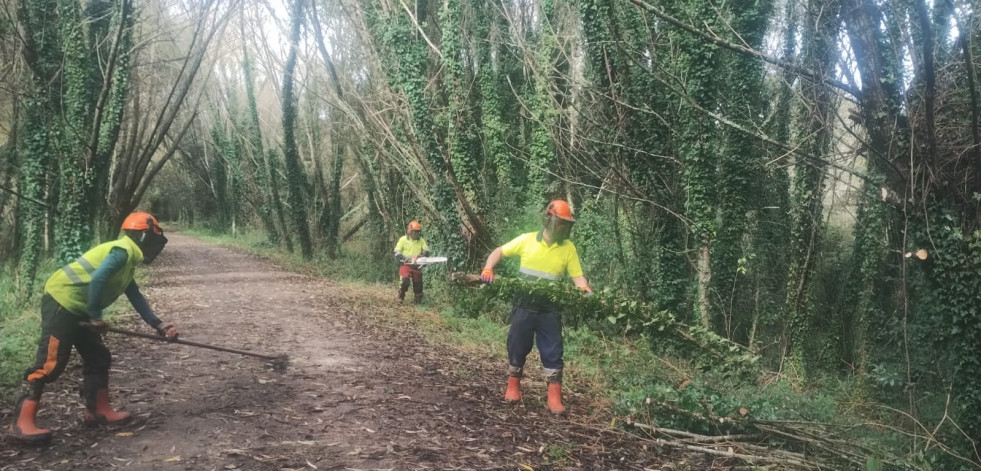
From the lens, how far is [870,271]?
39.7 ft

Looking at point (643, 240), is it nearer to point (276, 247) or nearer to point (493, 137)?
point (493, 137)

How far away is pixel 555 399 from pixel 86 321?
4.30 meters

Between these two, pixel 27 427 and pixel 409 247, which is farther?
pixel 409 247

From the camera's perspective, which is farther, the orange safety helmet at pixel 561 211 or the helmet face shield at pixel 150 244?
the orange safety helmet at pixel 561 211

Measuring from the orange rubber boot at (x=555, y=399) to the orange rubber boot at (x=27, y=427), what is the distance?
4.36 m

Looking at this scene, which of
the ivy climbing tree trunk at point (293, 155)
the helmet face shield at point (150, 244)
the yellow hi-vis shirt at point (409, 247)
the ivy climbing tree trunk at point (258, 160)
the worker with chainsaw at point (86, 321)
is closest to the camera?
the worker with chainsaw at point (86, 321)

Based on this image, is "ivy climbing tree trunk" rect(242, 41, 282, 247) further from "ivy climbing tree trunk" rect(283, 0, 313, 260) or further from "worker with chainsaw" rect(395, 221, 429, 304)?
"worker with chainsaw" rect(395, 221, 429, 304)

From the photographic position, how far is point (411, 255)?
13.0 m

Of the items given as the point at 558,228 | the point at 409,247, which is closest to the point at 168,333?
the point at 558,228

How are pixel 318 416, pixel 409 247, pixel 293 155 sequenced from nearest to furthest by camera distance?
pixel 318 416 → pixel 409 247 → pixel 293 155

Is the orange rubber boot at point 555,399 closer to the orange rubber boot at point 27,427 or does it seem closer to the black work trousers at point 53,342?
the black work trousers at point 53,342

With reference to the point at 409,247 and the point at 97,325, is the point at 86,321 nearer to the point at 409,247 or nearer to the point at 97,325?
the point at 97,325

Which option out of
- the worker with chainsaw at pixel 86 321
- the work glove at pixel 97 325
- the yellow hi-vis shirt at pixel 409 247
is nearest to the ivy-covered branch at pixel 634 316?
the worker with chainsaw at pixel 86 321

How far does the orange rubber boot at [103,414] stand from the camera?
517cm
